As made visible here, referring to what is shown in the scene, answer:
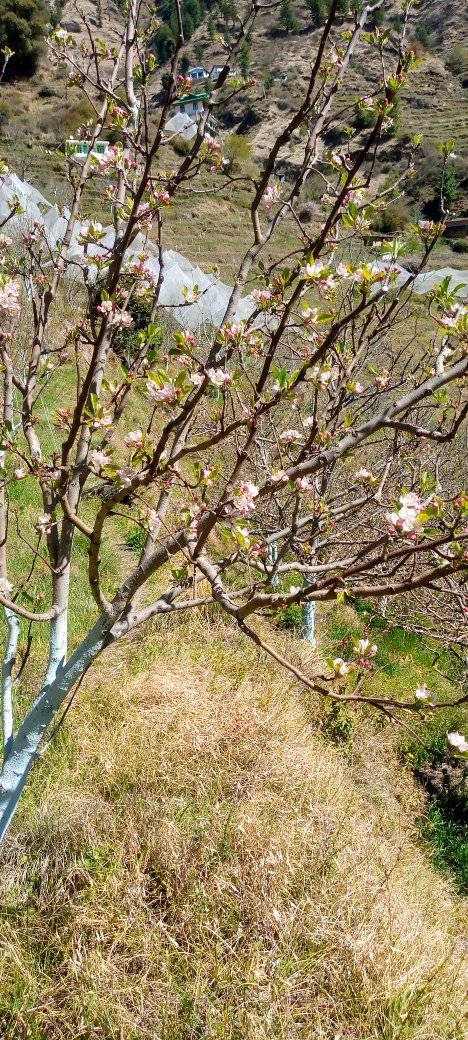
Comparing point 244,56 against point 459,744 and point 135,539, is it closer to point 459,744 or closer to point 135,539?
point 135,539

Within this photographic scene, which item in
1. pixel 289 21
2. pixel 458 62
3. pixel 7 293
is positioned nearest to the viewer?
pixel 7 293

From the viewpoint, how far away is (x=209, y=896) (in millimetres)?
2725

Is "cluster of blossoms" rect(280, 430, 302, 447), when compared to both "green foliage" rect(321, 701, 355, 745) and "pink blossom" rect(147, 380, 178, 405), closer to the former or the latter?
"pink blossom" rect(147, 380, 178, 405)

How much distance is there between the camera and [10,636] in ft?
7.32

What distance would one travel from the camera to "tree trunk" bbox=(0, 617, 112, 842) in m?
1.88

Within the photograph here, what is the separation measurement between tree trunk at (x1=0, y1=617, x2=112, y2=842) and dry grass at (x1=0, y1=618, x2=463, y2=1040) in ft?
2.88

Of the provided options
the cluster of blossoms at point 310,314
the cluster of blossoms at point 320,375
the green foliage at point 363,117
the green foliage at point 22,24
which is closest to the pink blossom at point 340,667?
the cluster of blossoms at point 320,375

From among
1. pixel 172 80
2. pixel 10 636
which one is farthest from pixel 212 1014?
pixel 172 80

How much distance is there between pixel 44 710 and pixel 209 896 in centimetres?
148

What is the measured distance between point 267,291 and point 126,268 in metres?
0.60

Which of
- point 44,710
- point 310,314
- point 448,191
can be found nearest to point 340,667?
point 310,314

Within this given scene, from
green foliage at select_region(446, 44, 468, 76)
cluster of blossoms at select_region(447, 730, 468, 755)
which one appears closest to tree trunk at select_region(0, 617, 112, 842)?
cluster of blossoms at select_region(447, 730, 468, 755)

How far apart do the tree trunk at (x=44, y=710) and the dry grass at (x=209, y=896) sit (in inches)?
34.5

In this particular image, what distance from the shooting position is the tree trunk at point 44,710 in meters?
1.88
